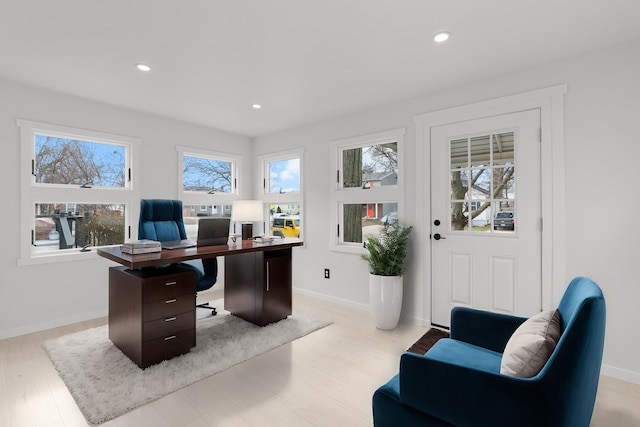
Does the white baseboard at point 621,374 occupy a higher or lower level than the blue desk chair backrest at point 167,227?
lower

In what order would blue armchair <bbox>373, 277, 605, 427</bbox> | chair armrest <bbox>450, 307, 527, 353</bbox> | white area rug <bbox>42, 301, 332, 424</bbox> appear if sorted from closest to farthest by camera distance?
blue armchair <bbox>373, 277, 605, 427</bbox>
chair armrest <bbox>450, 307, 527, 353</bbox>
white area rug <bbox>42, 301, 332, 424</bbox>

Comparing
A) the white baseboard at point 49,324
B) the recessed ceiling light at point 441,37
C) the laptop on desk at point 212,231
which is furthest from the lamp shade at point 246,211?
the recessed ceiling light at point 441,37

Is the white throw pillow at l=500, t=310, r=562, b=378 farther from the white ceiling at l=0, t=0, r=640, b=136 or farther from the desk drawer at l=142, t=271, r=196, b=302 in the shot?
the desk drawer at l=142, t=271, r=196, b=302

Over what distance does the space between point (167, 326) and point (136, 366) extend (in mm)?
338

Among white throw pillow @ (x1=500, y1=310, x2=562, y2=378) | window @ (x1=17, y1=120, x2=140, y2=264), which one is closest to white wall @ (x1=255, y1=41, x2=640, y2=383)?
white throw pillow @ (x1=500, y1=310, x2=562, y2=378)

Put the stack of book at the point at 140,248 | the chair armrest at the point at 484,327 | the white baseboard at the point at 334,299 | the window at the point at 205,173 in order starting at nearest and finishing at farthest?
1. the chair armrest at the point at 484,327
2. the stack of book at the point at 140,248
3. the white baseboard at the point at 334,299
4. the window at the point at 205,173

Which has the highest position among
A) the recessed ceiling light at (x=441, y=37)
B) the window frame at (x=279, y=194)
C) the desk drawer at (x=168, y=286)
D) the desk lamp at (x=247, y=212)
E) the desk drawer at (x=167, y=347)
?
the recessed ceiling light at (x=441, y=37)

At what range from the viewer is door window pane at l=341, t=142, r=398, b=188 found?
12.0 feet

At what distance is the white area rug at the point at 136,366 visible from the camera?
6.54 feet

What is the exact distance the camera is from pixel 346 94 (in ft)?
10.8

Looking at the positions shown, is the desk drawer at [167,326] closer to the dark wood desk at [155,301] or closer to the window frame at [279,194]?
the dark wood desk at [155,301]

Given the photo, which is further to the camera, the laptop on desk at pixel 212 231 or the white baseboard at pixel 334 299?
the white baseboard at pixel 334 299

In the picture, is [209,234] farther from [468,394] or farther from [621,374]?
[621,374]

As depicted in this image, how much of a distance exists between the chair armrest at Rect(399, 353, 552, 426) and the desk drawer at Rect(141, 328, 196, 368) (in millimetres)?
1932
